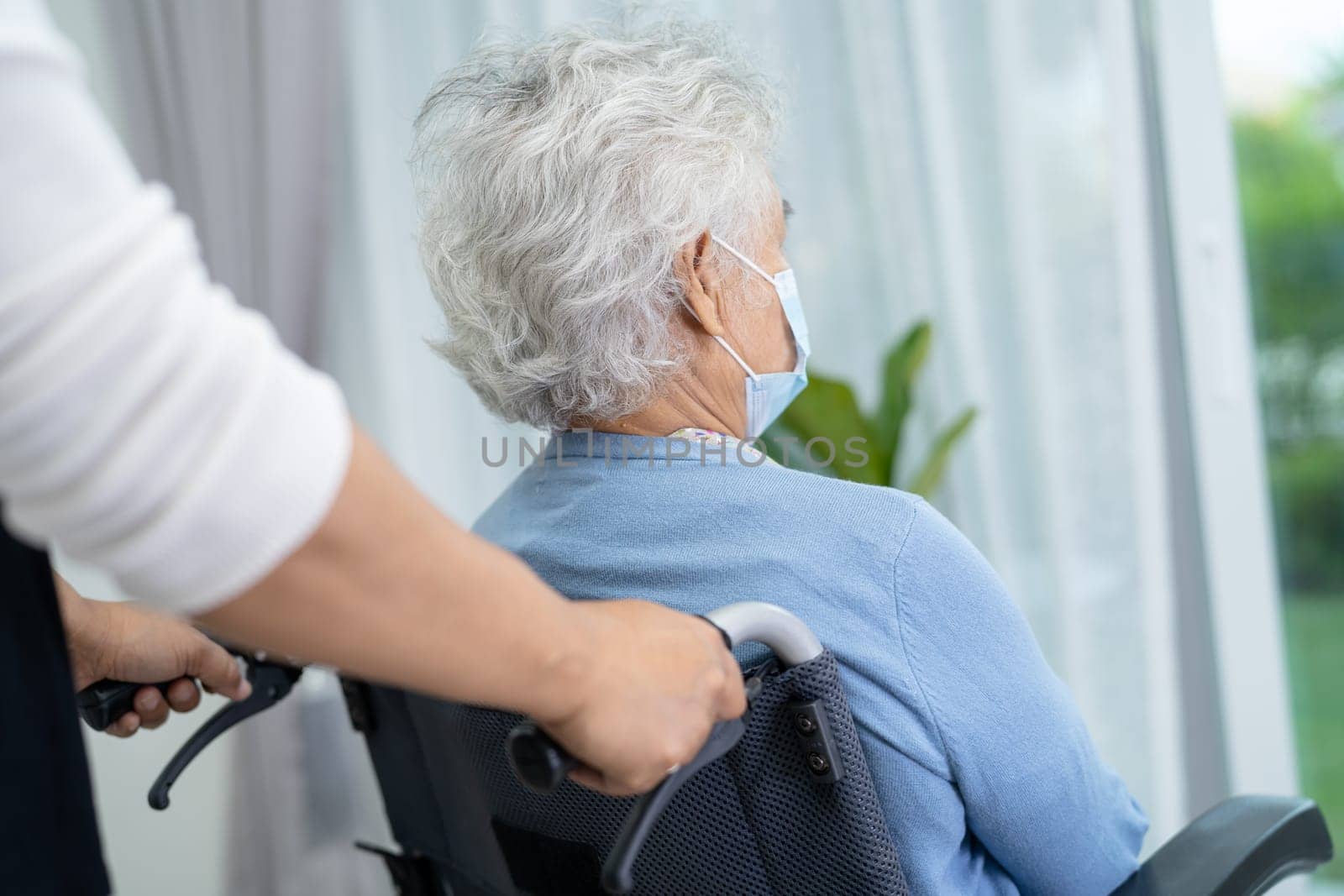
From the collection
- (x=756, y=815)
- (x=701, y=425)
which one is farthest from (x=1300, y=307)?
(x=756, y=815)

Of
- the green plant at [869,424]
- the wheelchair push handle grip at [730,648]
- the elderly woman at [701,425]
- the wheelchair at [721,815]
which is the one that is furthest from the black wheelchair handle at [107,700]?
the green plant at [869,424]

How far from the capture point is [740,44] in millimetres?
1198

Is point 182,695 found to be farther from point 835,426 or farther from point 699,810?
point 835,426

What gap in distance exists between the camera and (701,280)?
3.44 ft

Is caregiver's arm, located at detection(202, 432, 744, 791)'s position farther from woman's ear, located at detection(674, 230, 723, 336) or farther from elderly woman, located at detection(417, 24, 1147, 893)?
woman's ear, located at detection(674, 230, 723, 336)

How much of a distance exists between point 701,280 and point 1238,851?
0.70m

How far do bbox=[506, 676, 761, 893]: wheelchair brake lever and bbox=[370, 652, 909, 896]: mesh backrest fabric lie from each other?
76 mm

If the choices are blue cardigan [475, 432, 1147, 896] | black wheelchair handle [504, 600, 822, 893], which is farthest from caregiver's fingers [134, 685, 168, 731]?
black wheelchair handle [504, 600, 822, 893]

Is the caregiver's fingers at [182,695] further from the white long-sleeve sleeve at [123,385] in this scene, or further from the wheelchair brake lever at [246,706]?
the white long-sleeve sleeve at [123,385]

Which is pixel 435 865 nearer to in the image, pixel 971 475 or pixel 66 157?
pixel 66 157

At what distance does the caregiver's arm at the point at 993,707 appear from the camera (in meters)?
0.84

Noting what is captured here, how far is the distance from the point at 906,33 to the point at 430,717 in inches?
58.1

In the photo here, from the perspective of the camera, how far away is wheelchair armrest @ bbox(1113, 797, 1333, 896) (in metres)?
0.94

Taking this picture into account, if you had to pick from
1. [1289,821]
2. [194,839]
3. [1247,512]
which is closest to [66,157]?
[1289,821]
